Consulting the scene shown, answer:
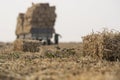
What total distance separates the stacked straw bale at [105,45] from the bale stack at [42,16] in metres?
17.1

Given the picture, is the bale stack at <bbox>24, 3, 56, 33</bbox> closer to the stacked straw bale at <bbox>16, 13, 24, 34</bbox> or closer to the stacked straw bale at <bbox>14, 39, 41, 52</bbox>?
the stacked straw bale at <bbox>16, 13, 24, 34</bbox>

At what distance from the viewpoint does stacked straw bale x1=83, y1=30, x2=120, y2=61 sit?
1370cm

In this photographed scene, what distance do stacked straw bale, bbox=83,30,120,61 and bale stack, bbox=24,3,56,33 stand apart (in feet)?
55.9

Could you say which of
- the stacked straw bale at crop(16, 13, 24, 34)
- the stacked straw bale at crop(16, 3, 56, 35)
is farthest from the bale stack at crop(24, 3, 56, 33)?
the stacked straw bale at crop(16, 13, 24, 34)

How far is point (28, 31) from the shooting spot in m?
32.8

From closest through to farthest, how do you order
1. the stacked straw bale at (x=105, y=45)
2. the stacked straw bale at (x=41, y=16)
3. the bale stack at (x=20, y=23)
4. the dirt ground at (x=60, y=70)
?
the dirt ground at (x=60, y=70) → the stacked straw bale at (x=105, y=45) → the stacked straw bale at (x=41, y=16) → the bale stack at (x=20, y=23)

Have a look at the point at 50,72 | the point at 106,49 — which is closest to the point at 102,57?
the point at 106,49

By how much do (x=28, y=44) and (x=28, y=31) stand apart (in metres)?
9.80

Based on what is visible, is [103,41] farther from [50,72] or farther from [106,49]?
[50,72]

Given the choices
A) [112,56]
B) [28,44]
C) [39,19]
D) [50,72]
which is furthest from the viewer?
[39,19]

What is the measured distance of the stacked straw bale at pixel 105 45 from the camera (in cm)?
1370

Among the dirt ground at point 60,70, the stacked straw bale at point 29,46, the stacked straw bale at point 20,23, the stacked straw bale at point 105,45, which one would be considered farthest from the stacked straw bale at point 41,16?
the stacked straw bale at point 105,45

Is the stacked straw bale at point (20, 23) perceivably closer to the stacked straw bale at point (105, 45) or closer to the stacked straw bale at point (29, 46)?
the stacked straw bale at point (29, 46)

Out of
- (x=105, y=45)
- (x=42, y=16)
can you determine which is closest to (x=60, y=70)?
(x=105, y=45)
